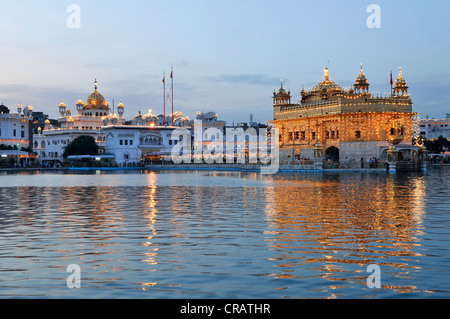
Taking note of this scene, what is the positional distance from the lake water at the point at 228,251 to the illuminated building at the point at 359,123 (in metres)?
47.8

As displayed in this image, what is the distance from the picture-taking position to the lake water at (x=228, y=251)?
8875 mm

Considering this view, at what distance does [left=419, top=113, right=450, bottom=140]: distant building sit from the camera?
155 metres

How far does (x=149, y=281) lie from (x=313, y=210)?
36.8ft

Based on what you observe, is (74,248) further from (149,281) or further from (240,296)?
(240,296)

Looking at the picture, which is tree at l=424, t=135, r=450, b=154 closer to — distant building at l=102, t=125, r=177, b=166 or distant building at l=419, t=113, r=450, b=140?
distant building at l=419, t=113, r=450, b=140

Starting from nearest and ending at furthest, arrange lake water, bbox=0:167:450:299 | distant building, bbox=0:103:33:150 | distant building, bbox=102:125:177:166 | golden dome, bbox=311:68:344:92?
lake water, bbox=0:167:450:299, golden dome, bbox=311:68:344:92, distant building, bbox=0:103:33:150, distant building, bbox=102:125:177:166

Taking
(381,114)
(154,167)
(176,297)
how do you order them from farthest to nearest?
1. (154,167)
2. (381,114)
3. (176,297)

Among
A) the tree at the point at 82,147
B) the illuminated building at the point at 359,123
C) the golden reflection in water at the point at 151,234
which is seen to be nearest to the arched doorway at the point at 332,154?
the illuminated building at the point at 359,123

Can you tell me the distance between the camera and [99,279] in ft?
31.3

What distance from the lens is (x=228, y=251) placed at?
11961mm

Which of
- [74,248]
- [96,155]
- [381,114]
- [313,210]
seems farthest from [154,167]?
[74,248]

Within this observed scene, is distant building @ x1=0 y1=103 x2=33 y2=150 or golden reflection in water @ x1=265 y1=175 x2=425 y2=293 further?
distant building @ x1=0 y1=103 x2=33 y2=150

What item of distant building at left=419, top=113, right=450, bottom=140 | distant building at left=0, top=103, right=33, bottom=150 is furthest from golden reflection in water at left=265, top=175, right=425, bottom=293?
distant building at left=419, top=113, right=450, bottom=140

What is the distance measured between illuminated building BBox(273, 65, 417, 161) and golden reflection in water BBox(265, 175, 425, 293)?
151 feet
